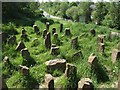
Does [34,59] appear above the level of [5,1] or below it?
below

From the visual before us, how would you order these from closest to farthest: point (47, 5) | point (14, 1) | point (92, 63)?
point (92, 63), point (14, 1), point (47, 5)

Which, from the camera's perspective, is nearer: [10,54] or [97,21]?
[10,54]

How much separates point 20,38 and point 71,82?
655 cm

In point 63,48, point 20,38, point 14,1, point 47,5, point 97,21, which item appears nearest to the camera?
point 63,48

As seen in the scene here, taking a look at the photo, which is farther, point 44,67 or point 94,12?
point 94,12

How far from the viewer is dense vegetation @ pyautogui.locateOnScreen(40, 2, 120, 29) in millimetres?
29266

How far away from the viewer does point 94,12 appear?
36.1 meters

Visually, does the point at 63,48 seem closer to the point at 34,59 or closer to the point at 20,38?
the point at 34,59

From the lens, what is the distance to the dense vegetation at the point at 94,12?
96.0ft

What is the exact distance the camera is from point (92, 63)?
873cm

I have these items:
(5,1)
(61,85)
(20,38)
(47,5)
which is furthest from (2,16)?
(47,5)

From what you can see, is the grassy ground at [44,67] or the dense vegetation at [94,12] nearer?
the grassy ground at [44,67]

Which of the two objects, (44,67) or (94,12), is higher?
(94,12)

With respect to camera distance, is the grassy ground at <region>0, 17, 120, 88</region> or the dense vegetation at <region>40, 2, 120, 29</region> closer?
the grassy ground at <region>0, 17, 120, 88</region>
